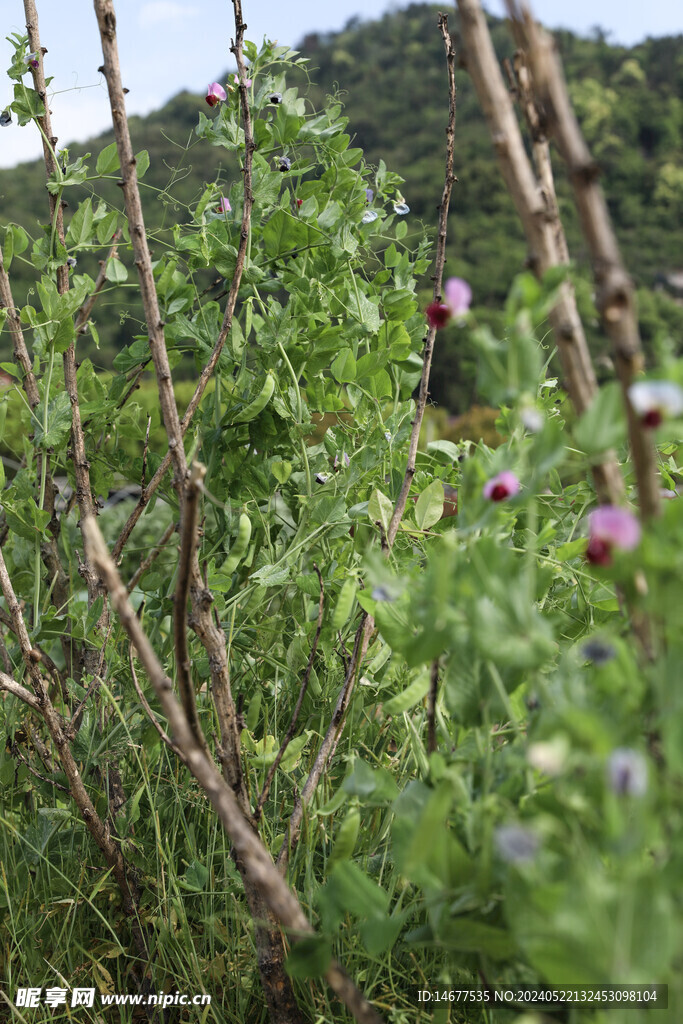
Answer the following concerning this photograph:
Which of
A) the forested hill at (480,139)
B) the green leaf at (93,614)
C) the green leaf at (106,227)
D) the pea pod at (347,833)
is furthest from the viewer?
the forested hill at (480,139)

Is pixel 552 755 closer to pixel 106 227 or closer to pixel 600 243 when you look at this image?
pixel 600 243

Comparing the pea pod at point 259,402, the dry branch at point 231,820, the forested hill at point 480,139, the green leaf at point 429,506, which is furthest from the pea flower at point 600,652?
the forested hill at point 480,139

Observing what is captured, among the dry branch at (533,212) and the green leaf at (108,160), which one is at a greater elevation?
the green leaf at (108,160)

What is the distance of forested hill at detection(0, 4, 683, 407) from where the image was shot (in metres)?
11.4

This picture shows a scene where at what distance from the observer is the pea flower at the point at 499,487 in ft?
1.53

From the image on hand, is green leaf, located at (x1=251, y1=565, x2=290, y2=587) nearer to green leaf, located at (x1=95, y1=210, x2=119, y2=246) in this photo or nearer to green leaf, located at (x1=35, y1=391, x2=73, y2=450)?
green leaf, located at (x1=35, y1=391, x2=73, y2=450)

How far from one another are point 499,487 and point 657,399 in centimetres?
11

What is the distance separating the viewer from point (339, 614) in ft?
2.27

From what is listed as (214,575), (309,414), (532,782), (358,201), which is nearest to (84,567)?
(214,575)

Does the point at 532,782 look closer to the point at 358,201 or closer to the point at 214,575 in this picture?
the point at 214,575

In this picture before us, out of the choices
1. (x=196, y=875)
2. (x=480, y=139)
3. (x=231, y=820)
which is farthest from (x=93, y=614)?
(x=480, y=139)

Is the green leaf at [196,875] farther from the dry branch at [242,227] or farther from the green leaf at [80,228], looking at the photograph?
the green leaf at [80,228]

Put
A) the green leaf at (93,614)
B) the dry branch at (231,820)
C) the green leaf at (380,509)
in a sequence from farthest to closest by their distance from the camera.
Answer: the green leaf at (93,614)
the green leaf at (380,509)
the dry branch at (231,820)

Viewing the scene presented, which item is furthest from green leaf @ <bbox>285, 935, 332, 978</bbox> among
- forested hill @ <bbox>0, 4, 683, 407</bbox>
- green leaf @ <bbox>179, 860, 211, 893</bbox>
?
forested hill @ <bbox>0, 4, 683, 407</bbox>
